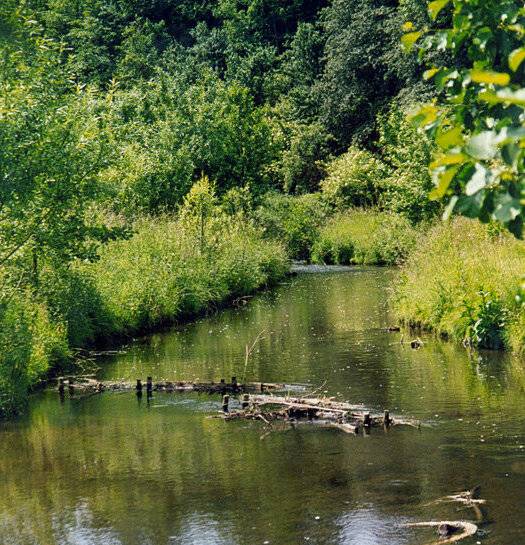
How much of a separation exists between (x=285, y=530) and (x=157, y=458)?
318 cm

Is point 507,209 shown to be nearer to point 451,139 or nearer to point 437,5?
point 451,139

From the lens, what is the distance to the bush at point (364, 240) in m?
39.9

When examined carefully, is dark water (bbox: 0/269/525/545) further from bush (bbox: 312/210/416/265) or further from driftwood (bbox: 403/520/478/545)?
bush (bbox: 312/210/416/265)

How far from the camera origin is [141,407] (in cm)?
1498

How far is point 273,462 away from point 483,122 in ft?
23.8

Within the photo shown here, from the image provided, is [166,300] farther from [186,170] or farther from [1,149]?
[186,170]

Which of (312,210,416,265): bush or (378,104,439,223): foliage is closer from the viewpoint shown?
(378,104,439,223): foliage

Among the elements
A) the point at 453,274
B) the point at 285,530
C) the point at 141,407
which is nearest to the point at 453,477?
the point at 285,530

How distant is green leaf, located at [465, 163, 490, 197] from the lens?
371 centimetres

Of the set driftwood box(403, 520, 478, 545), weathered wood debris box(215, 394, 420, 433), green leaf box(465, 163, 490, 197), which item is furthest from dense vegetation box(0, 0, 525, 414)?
weathered wood debris box(215, 394, 420, 433)

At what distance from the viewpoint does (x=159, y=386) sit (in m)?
16.1

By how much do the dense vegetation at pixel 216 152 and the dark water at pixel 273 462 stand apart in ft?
7.86

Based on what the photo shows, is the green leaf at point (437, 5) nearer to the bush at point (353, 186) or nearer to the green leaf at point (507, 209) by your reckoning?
the green leaf at point (507, 209)

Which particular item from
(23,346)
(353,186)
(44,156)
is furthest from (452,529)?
(353,186)
